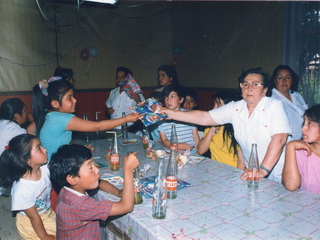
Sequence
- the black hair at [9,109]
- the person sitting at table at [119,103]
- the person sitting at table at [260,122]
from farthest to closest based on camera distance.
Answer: the person sitting at table at [119,103], the black hair at [9,109], the person sitting at table at [260,122]

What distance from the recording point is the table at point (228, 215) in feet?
4.63

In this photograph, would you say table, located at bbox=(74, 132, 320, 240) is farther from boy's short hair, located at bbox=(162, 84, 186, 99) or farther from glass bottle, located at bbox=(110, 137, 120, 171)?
boy's short hair, located at bbox=(162, 84, 186, 99)

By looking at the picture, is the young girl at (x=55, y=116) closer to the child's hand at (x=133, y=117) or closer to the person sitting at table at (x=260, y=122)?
the child's hand at (x=133, y=117)

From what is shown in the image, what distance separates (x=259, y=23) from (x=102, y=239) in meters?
4.90

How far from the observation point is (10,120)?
3350mm

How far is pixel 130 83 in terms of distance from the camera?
13.3 ft

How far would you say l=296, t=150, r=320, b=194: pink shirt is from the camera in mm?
2043

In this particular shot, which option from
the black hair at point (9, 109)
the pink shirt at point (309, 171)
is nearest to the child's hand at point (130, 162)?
the pink shirt at point (309, 171)

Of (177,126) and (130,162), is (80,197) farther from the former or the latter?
(177,126)

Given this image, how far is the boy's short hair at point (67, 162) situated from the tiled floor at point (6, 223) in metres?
1.28

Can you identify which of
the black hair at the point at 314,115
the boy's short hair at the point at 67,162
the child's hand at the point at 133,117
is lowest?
the boy's short hair at the point at 67,162

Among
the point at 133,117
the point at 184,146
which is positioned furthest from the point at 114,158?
the point at 184,146

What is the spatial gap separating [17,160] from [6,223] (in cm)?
115

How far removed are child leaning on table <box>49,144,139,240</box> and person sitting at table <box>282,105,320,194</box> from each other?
1.04m
